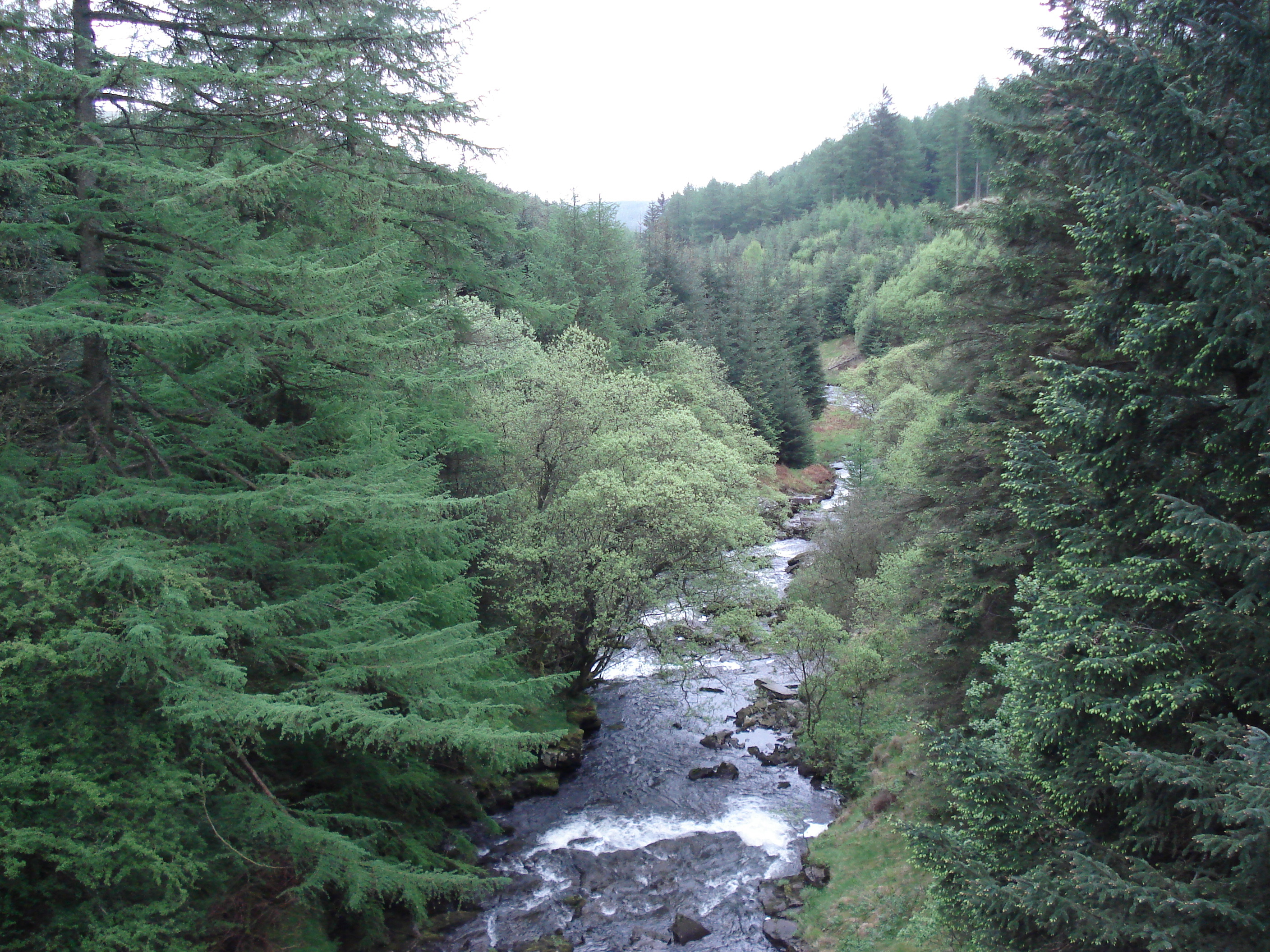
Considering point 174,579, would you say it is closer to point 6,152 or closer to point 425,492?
point 425,492

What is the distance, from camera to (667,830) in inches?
639

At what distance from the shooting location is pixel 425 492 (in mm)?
12578

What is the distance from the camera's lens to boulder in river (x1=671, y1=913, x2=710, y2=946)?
12.6 meters

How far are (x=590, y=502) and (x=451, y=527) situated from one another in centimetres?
803

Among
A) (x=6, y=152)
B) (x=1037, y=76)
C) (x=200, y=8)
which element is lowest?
(x=6, y=152)

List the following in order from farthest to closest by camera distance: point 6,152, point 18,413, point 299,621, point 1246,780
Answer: point 299,621, point 6,152, point 18,413, point 1246,780

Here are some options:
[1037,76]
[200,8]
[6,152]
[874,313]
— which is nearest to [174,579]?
[6,152]

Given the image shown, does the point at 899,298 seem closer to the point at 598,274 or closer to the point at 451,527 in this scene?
the point at 598,274

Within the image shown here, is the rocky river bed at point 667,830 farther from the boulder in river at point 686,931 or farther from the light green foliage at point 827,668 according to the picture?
the light green foliage at point 827,668

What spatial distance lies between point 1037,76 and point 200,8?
12737mm

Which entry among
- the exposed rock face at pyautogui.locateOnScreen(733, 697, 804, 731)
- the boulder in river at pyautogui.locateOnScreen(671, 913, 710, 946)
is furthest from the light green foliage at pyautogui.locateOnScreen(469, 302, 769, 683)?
the boulder in river at pyautogui.locateOnScreen(671, 913, 710, 946)

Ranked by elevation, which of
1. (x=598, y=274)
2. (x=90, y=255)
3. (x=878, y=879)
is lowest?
(x=878, y=879)

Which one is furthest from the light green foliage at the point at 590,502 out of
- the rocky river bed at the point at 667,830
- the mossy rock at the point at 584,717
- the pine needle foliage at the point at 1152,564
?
the pine needle foliage at the point at 1152,564

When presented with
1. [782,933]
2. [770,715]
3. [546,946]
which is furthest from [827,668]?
[546,946]
